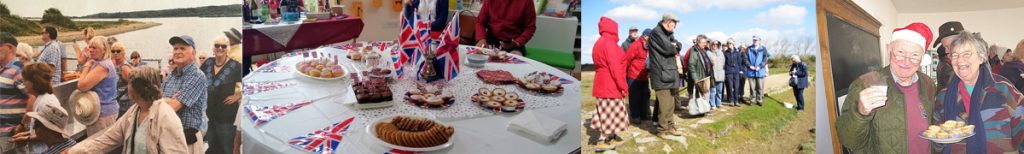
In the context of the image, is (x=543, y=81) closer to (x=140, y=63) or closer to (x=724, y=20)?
(x=724, y=20)

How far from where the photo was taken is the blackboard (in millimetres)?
2369

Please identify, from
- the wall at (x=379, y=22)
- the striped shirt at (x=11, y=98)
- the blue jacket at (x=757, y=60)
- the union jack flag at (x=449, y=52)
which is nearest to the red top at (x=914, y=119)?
the blue jacket at (x=757, y=60)

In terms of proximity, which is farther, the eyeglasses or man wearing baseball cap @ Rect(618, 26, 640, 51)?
man wearing baseball cap @ Rect(618, 26, 640, 51)

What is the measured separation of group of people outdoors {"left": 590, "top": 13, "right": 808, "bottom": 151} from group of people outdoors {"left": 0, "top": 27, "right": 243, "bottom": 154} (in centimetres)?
163

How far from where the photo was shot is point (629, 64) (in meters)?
2.72

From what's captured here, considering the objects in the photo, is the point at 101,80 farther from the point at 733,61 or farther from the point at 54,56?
the point at 733,61

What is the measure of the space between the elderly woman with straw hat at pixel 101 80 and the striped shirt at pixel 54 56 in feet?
0.25

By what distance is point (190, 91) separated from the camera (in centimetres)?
253

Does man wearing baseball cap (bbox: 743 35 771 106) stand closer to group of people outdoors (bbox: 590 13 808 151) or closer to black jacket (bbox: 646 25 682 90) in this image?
group of people outdoors (bbox: 590 13 808 151)

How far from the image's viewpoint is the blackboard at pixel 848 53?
2369mm

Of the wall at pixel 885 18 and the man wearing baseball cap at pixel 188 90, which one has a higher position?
the wall at pixel 885 18

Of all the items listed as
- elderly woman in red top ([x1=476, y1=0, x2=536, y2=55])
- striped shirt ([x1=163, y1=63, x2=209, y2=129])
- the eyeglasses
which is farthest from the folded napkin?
the eyeglasses

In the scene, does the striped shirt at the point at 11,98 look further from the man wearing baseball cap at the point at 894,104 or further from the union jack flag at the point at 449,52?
the man wearing baseball cap at the point at 894,104

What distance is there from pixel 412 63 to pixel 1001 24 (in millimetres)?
2513
